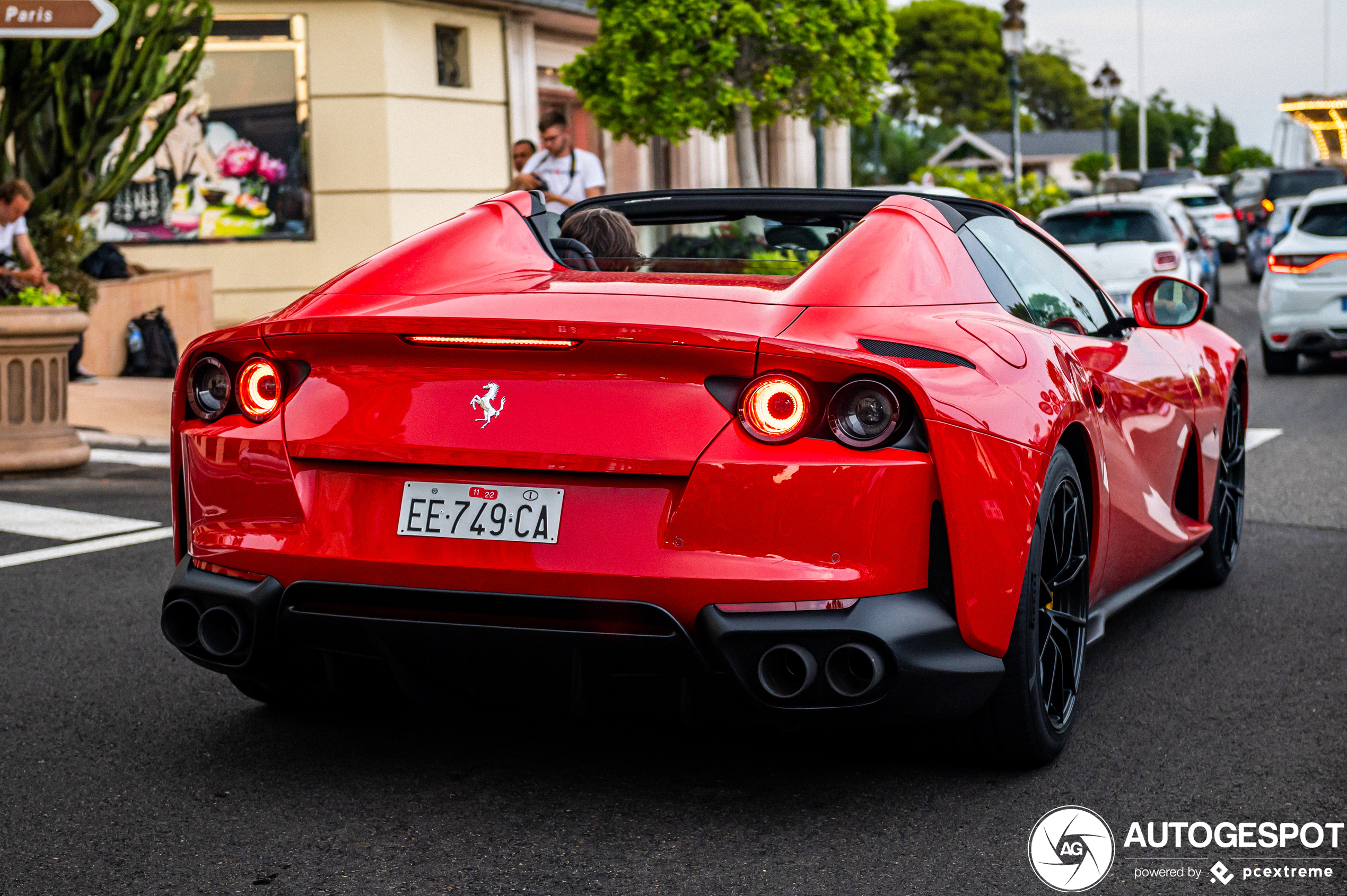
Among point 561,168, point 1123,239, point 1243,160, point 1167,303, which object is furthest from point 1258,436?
point 1243,160

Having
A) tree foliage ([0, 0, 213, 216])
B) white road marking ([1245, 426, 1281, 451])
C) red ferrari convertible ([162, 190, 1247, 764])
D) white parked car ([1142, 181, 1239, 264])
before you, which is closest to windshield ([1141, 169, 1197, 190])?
white parked car ([1142, 181, 1239, 264])

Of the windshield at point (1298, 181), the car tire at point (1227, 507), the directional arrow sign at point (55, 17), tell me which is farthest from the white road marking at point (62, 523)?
the windshield at point (1298, 181)

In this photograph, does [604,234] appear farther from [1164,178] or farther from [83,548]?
[1164,178]

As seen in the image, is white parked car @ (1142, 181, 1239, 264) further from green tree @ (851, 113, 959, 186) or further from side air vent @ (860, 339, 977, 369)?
green tree @ (851, 113, 959, 186)

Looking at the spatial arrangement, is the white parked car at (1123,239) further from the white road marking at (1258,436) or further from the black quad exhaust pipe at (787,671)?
the black quad exhaust pipe at (787,671)

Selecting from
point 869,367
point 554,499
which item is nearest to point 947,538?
point 869,367

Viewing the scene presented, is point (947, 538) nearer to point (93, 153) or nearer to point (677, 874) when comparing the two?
point (677, 874)

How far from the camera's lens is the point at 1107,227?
57.0 feet

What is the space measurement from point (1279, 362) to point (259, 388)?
12884 mm

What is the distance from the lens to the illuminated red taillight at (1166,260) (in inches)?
659

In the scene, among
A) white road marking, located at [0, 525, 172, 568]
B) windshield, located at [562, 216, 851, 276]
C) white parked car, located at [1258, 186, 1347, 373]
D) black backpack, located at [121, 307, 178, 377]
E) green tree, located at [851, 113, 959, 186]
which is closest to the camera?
windshield, located at [562, 216, 851, 276]

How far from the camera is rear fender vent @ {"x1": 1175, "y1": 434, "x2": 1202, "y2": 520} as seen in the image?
5410 millimetres

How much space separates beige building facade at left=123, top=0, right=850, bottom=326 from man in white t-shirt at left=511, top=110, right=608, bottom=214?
7533 millimetres

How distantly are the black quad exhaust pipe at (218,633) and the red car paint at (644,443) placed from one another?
0.13 meters
